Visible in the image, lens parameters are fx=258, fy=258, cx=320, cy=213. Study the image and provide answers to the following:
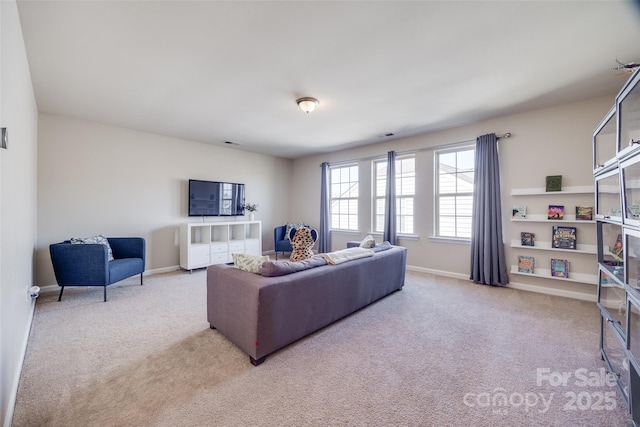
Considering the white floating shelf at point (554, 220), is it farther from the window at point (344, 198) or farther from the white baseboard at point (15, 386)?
the white baseboard at point (15, 386)

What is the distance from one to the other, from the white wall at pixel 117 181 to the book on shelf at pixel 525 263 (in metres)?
5.54

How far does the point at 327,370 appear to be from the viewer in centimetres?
191

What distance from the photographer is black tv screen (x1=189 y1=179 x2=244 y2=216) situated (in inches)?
202

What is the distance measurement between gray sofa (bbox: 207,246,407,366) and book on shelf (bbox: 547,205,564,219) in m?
2.80

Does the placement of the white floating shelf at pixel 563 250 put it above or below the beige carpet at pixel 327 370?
above

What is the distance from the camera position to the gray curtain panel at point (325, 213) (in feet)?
20.3

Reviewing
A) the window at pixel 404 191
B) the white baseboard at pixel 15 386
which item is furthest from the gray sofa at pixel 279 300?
the window at pixel 404 191

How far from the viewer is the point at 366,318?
2.82 metres

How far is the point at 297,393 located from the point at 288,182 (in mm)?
5857

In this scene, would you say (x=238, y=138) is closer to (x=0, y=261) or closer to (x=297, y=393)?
(x=0, y=261)

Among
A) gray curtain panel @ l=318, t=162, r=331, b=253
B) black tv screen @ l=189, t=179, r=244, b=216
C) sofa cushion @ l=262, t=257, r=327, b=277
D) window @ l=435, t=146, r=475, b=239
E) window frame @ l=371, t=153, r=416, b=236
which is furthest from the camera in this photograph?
gray curtain panel @ l=318, t=162, r=331, b=253

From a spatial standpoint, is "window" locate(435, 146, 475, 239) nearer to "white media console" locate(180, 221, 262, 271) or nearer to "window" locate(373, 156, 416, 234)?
"window" locate(373, 156, 416, 234)

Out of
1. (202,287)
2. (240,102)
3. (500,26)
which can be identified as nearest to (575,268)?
(500,26)

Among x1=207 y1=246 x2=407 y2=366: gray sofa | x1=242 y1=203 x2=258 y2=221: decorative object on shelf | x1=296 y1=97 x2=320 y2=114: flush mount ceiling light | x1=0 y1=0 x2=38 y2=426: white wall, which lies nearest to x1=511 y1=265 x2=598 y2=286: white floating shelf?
x1=207 y1=246 x2=407 y2=366: gray sofa
